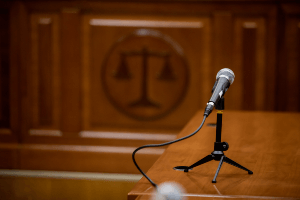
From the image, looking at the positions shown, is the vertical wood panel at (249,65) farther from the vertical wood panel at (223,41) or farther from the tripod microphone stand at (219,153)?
the tripod microphone stand at (219,153)

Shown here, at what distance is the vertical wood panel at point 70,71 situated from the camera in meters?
2.45

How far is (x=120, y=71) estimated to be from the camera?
2477mm

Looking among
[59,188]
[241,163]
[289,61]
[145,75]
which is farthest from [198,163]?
[289,61]

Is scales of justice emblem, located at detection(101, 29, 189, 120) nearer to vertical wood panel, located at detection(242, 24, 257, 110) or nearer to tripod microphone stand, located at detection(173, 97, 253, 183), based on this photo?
vertical wood panel, located at detection(242, 24, 257, 110)

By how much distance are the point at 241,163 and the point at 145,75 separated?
1660 millimetres

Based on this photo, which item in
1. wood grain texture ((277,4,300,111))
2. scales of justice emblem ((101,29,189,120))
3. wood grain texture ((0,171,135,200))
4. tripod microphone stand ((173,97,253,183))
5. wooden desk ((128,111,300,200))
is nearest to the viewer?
wooden desk ((128,111,300,200))

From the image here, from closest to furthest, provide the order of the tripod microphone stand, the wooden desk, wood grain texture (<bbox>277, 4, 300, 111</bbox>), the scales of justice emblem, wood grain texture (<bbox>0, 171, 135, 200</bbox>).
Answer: the wooden desk
the tripod microphone stand
wood grain texture (<bbox>0, 171, 135, 200</bbox>)
wood grain texture (<bbox>277, 4, 300, 111</bbox>)
the scales of justice emblem

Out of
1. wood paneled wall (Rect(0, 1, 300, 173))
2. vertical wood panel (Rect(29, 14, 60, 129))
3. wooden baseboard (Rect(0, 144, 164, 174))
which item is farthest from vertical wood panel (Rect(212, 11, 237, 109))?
vertical wood panel (Rect(29, 14, 60, 129))

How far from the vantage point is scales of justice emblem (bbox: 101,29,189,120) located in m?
2.45

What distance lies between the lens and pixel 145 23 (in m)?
2.44

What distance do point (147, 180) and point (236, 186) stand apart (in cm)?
19

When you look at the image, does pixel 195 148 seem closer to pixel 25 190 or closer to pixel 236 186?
pixel 236 186

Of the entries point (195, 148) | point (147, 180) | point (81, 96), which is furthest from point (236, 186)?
point (81, 96)

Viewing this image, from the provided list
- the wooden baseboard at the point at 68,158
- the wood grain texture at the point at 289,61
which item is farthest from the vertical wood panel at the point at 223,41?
the wooden baseboard at the point at 68,158
